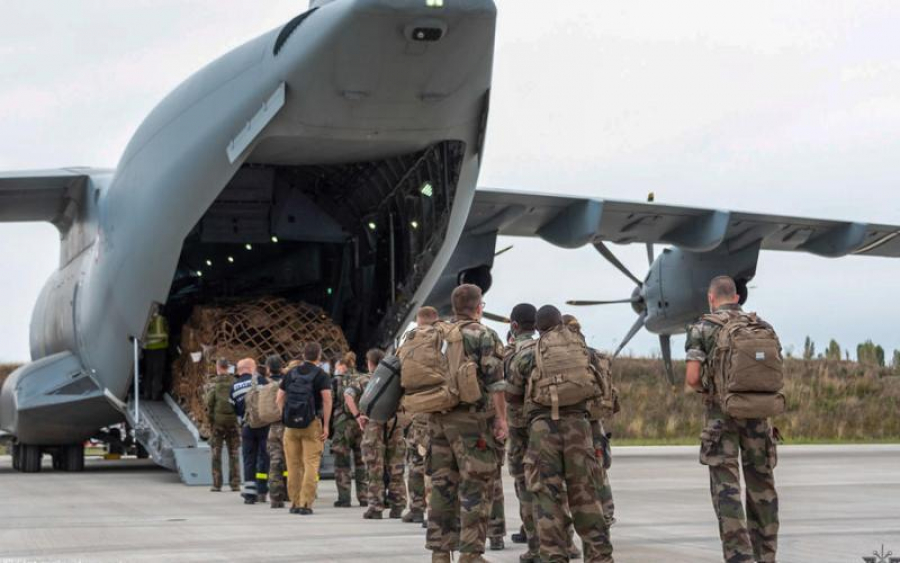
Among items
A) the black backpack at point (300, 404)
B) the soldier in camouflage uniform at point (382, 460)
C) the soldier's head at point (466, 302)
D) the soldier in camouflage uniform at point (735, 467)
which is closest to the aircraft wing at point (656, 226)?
the soldier in camouflage uniform at point (382, 460)

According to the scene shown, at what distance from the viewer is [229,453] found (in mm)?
13852

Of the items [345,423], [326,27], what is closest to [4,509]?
[345,423]

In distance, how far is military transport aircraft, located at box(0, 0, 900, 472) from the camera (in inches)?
472

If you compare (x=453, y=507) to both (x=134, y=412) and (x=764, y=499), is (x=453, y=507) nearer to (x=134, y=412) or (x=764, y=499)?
(x=764, y=499)

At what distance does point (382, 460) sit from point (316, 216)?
555 centimetres

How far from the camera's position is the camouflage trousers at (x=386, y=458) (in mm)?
10867

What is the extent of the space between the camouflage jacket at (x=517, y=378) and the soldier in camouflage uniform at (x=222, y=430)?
19.3 feet

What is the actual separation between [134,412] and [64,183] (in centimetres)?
347

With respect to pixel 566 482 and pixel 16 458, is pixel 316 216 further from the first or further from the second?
pixel 566 482

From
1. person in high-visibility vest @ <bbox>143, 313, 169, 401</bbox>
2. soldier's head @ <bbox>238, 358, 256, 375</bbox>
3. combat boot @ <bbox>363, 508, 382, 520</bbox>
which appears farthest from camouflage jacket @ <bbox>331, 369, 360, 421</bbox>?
person in high-visibility vest @ <bbox>143, 313, 169, 401</bbox>

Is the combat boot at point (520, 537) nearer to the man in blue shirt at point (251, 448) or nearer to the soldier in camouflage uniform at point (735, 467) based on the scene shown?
the soldier in camouflage uniform at point (735, 467)

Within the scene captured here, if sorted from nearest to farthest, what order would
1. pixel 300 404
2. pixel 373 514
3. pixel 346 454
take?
pixel 373 514, pixel 300 404, pixel 346 454

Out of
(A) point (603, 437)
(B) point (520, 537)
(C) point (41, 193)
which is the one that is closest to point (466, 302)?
(A) point (603, 437)

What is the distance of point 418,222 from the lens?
586 inches
